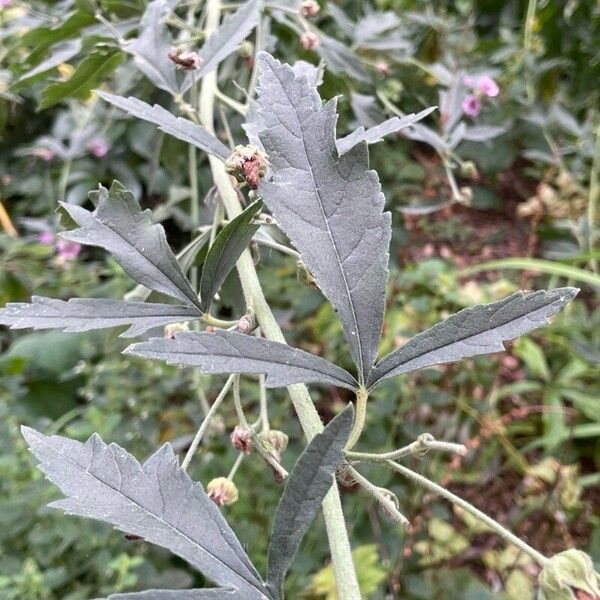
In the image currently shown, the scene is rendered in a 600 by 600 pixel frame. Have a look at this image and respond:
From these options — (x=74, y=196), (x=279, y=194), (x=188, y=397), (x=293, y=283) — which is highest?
(x=279, y=194)

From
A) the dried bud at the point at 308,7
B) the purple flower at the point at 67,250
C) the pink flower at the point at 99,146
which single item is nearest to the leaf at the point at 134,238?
the dried bud at the point at 308,7

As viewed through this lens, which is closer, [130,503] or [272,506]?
[130,503]

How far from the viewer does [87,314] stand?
1.27ft

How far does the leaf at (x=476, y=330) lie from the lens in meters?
0.34

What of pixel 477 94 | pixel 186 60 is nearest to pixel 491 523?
pixel 186 60

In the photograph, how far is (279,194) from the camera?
1.22ft

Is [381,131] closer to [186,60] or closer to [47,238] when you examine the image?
[186,60]

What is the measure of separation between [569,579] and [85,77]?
2.21 ft

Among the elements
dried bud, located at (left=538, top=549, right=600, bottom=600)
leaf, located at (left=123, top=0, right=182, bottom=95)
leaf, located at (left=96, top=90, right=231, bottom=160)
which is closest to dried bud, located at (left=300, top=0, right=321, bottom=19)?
leaf, located at (left=123, top=0, right=182, bottom=95)

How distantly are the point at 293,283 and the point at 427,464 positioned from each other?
1.40 ft

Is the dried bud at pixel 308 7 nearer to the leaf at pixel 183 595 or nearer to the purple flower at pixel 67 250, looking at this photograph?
the leaf at pixel 183 595

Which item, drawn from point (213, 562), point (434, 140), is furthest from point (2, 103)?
point (213, 562)

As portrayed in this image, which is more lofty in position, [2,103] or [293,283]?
[2,103]

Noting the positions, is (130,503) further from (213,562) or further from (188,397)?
(188,397)
